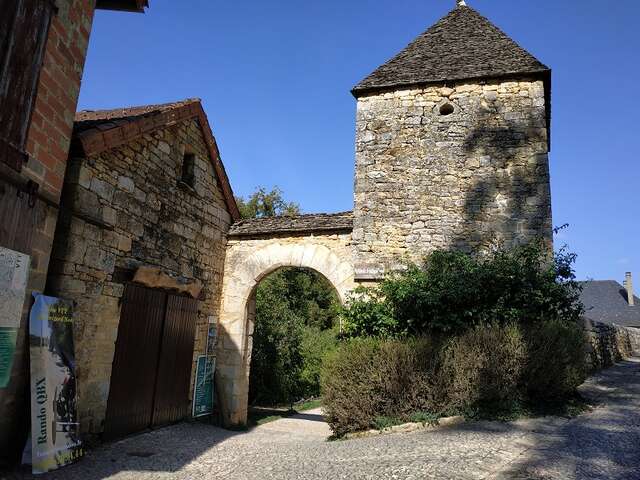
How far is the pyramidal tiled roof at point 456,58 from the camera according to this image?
839 cm

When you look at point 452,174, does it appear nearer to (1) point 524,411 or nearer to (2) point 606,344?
(1) point 524,411

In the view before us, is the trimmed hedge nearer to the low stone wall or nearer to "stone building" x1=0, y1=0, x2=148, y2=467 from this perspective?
the low stone wall

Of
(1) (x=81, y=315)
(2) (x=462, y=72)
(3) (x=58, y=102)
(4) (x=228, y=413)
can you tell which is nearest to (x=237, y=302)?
(4) (x=228, y=413)

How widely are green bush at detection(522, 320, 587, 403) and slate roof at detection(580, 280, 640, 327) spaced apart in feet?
80.7

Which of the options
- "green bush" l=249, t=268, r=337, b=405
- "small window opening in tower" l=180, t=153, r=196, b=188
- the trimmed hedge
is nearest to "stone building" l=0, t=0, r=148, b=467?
"small window opening in tower" l=180, t=153, r=196, b=188

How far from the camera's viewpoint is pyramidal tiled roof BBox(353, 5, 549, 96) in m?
8.39

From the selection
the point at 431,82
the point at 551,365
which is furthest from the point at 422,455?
the point at 431,82

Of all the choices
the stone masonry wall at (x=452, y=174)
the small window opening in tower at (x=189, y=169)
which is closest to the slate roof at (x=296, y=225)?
the stone masonry wall at (x=452, y=174)

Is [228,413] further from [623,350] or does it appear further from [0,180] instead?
[623,350]

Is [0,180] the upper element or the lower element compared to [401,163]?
lower

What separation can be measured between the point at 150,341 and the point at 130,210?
6.65 feet

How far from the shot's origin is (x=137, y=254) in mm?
6414

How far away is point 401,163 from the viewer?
849 centimetres

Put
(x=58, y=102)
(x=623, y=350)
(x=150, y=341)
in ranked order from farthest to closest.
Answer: (x=623, y=350) < (x=150, y=341) < (x=58, y=102)
